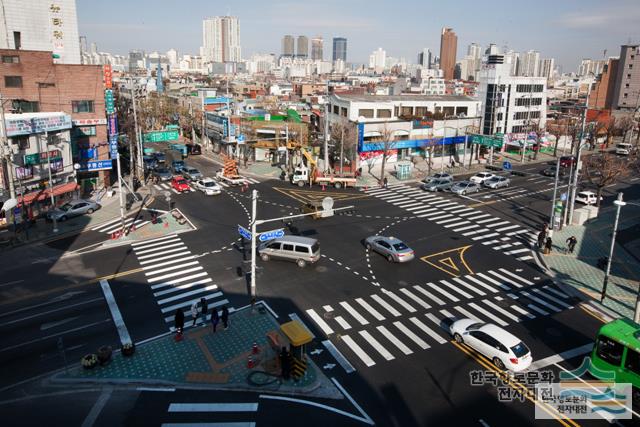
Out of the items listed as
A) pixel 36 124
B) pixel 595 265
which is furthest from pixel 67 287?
pixel 595 265

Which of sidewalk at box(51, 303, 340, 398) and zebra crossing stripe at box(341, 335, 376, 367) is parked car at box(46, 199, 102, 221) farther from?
zebra crossing stripe at box(341, 335, 376, 367)

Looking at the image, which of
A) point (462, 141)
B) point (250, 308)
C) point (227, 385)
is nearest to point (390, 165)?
point (462, 141)

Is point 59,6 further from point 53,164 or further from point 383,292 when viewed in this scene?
point 383,292

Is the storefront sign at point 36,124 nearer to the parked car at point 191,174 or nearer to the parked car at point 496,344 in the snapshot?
the parked car at point 191,174

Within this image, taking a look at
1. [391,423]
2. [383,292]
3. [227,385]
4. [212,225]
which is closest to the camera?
[391,423]

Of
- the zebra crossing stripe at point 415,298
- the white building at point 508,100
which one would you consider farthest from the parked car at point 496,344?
the white building at point 508,100

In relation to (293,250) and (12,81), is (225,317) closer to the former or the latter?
(293,250)
